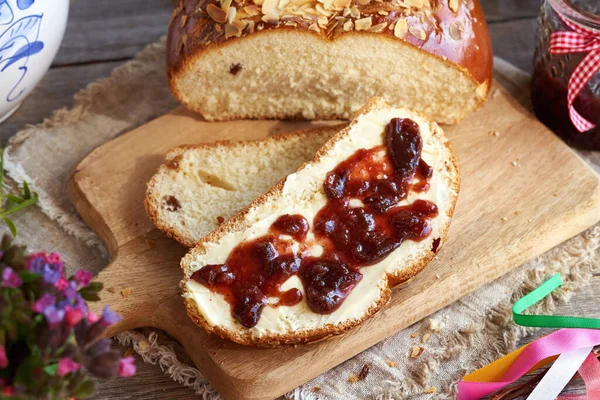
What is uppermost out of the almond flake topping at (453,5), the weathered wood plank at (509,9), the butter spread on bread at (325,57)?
the almond flake topping at (453,5)

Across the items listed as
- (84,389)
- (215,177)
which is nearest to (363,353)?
(215,177)

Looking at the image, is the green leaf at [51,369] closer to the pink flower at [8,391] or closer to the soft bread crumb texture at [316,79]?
the pink flower at [8,391]

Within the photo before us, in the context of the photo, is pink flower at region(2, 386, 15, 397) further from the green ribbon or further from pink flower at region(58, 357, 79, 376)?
the green ribbon

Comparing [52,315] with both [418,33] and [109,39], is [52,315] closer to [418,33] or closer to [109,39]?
[418,33]

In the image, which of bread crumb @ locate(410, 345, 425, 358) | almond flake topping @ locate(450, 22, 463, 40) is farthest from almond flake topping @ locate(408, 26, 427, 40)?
bread crumb @ locate(410, 345, 425, 358)

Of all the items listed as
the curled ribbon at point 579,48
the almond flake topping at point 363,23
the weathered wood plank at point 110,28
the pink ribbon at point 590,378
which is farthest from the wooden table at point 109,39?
the pink ribbon at point 590,378

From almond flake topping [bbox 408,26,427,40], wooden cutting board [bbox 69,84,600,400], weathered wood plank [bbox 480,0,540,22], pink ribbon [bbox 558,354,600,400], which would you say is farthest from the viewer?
weathered wood plank [bbox 480,0,540,22]

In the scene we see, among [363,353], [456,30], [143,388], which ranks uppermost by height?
[456,30]
